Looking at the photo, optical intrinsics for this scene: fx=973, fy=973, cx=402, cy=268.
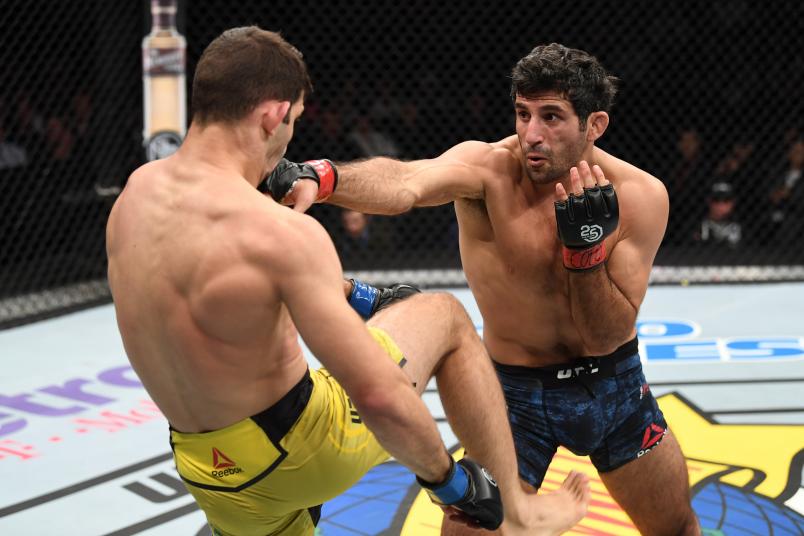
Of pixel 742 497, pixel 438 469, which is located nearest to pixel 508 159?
pixel 438 469

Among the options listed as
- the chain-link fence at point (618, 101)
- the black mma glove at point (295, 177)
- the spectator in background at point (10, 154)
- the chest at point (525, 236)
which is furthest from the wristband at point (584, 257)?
the spectator in background at point (10, 154)

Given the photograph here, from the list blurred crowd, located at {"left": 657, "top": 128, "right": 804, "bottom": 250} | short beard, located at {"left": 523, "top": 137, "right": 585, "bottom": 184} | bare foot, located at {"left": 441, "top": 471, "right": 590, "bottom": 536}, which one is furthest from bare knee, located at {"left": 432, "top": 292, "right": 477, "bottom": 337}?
blurred crowd, located at {"left": 657, "top": 128, "right": 804, "bottom": 250}

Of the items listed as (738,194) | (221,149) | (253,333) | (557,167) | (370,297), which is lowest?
(738,194)

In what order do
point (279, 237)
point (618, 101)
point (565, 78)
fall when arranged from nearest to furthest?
point (279, 237), point (565, 78), point (618, 101)

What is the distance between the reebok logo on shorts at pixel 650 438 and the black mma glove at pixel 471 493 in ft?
2.18

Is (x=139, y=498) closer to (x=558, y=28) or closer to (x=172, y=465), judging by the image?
(x=172, y=465)

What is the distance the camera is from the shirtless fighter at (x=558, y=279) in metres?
2.30

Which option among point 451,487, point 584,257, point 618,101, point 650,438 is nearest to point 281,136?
point 451,487

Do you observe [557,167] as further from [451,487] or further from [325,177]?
[451,487]

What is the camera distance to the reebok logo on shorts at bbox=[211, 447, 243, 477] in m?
1.76

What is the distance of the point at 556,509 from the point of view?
2176 millimetres

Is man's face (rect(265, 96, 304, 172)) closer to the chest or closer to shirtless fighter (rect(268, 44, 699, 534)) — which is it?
shirtless fighter (rect(268, 44, 699, 534))

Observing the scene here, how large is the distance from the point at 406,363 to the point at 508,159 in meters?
0.78

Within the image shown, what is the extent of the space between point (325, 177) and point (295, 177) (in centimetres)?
11
